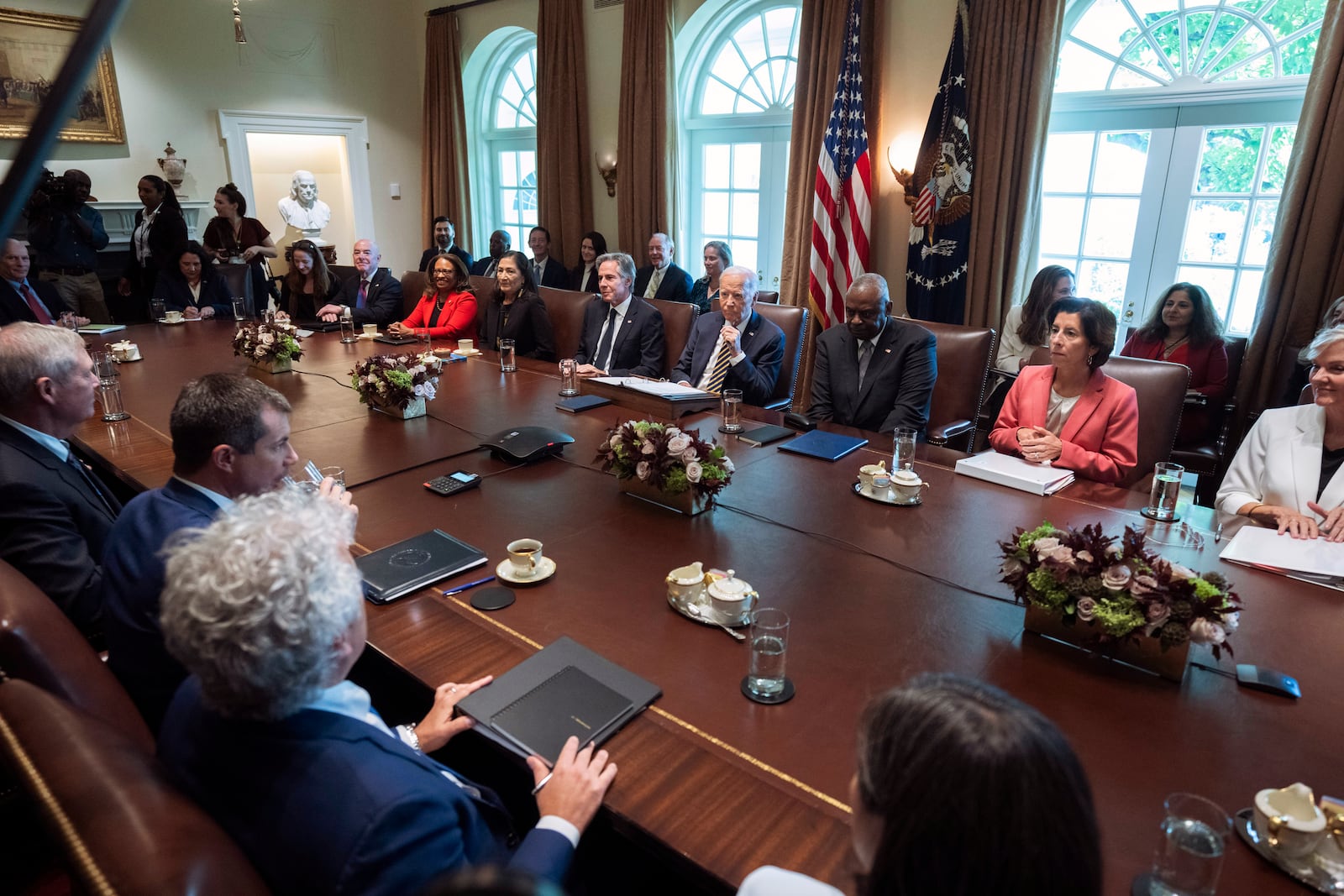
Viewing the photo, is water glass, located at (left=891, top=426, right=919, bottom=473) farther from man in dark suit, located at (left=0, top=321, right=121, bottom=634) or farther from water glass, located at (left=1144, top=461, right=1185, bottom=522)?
man in dark suit, located at (left=0, top=321, right=121, bottom=634)

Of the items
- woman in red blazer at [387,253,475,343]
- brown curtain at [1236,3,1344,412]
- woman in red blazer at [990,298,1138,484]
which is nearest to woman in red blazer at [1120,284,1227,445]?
A: brown curtain at [1236,3,1344,412]

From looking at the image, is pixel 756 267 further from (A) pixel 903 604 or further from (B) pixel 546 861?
(B) pixel 546 861

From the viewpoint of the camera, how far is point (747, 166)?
597 centimetres

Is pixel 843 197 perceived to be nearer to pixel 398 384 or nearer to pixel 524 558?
pixel 398 384

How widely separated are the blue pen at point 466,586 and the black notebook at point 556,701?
0.31 metres

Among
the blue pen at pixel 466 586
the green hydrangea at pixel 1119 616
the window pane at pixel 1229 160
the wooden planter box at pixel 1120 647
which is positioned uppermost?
the window pane at pixel 1229 160

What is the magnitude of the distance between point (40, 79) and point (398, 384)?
5806 mm

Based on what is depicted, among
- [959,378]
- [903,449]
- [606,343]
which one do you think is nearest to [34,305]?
[606,343]

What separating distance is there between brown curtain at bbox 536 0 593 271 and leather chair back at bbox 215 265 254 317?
2415mm

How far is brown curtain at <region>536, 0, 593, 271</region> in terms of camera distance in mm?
6348

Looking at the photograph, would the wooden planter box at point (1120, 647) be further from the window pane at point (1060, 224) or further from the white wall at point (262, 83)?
the white wall at point (262, 83)

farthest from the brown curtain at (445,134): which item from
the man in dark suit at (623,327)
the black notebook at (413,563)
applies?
the black notebook at (413,563)

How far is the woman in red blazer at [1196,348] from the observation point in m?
3.65

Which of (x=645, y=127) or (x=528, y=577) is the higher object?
(x=645, y=127)
